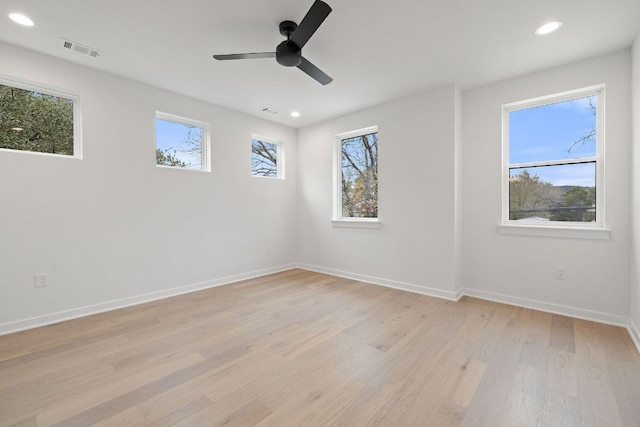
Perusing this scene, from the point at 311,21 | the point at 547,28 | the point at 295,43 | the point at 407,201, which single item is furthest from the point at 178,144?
the point at 547,28

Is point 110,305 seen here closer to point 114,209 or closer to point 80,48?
point 114,209

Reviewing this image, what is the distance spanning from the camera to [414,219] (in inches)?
149

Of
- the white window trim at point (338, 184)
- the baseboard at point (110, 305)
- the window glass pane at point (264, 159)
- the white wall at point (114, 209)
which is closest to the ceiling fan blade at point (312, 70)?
the white window trim at point (338, 184)

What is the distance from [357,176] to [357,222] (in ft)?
2.57

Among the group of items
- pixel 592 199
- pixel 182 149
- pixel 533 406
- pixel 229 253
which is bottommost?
pixel 533 406

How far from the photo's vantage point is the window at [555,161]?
9.50ft

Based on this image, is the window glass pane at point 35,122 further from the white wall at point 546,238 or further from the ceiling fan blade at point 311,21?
the white wall at point 546,238

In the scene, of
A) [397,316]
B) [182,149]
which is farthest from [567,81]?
[182,149]

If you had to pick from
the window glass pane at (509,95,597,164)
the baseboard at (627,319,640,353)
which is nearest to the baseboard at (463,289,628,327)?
the baseboard at (627,319,640,353)

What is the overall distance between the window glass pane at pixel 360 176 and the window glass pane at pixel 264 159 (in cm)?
126

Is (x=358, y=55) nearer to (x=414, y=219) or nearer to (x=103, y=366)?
(x=414, y=219)

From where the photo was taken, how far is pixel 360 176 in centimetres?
459

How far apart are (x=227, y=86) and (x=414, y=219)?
2975 mm

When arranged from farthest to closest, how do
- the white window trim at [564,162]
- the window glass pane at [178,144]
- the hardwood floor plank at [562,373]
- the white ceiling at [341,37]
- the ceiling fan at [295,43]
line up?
the window glass pane at [178,144]
the white window trim at [564,162]
the white ceiling at [341,37]
the ceiling fan at [295,43]
the hardwood floor plank at [562,373]
